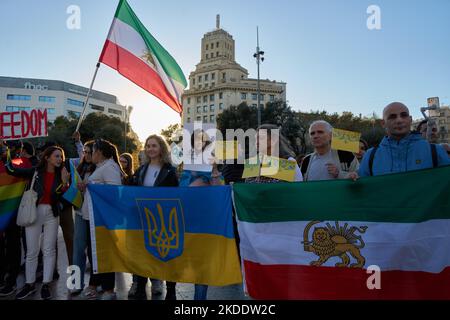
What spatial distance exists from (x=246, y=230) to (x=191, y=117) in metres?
99.6

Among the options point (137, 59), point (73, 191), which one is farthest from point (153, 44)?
point (73, 191)

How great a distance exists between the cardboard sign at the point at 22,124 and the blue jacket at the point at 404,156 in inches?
163

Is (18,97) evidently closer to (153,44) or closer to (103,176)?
(153,44)

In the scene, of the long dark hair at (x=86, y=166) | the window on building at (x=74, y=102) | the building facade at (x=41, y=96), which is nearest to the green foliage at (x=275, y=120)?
the long dark hair at (x=86, y=166)

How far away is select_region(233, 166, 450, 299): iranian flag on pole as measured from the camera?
2.68 meters

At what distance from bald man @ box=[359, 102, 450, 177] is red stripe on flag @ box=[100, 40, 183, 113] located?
3004mm

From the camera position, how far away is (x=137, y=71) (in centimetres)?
532

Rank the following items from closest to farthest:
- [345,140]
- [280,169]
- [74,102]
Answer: [345,140] → [280,169] → [74,102]

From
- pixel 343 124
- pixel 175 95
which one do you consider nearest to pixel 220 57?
pixel 343 124

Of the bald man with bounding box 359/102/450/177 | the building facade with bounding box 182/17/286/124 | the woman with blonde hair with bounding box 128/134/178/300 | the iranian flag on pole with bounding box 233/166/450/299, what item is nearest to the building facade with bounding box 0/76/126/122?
the building facade with bounding box 182/17/286/124

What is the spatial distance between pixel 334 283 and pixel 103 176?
→ 2.83m

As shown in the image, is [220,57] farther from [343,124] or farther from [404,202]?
[404,202]

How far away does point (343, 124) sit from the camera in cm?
5669

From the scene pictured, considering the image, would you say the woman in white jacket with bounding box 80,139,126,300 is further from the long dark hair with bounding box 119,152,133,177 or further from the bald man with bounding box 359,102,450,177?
the bald man with bounding box 359,102,450,177
